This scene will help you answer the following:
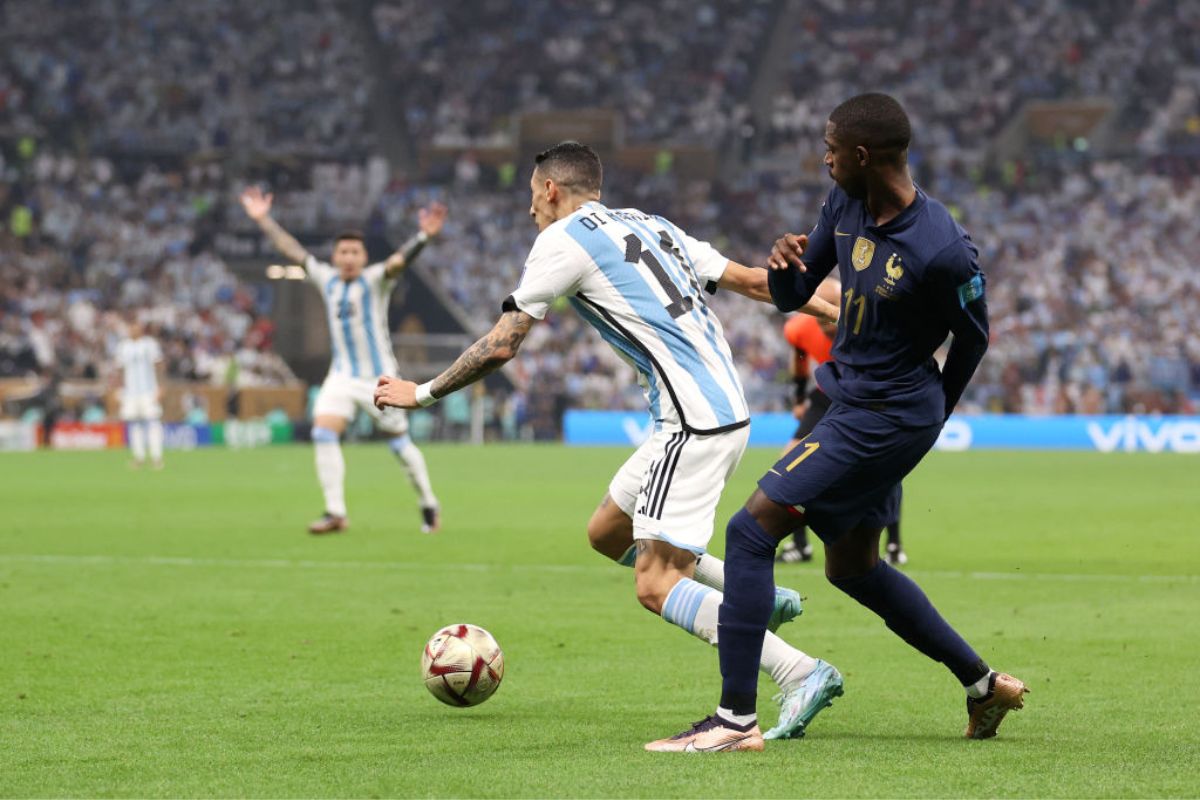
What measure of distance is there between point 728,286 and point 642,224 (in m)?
0.44

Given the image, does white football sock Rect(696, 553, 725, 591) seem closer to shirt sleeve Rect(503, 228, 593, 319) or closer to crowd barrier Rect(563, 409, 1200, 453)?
shirt sleeve Rect(503, 228, 593, 319)

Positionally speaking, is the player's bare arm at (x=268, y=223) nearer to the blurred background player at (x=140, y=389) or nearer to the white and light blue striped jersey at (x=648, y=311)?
the white and light blue striped jersey at (x=648, y=311)

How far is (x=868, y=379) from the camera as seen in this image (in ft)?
18.5

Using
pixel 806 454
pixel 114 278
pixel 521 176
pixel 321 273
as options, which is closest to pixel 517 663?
pixel 806 454

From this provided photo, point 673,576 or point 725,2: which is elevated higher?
point 725,2

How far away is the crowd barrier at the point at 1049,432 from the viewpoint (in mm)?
33969

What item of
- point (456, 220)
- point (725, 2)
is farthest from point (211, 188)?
point (725, 2)

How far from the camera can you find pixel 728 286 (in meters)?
6.57

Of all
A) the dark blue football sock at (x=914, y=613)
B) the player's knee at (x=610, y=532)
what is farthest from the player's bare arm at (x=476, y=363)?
the dark blue football sock at (x=914, y=613)

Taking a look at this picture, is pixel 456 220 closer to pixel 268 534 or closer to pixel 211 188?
pixel 211 188

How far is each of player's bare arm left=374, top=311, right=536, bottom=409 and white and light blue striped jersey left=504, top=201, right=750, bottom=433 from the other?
0.15 meters

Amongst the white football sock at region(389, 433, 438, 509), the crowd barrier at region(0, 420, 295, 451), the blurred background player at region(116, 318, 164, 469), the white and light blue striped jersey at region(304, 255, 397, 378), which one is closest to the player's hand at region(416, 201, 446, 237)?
the white and light blue striped jersey at region(304, 255, 397, 378)

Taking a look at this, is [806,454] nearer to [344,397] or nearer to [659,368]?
[659,368]

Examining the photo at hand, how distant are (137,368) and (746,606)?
23.4 meters
